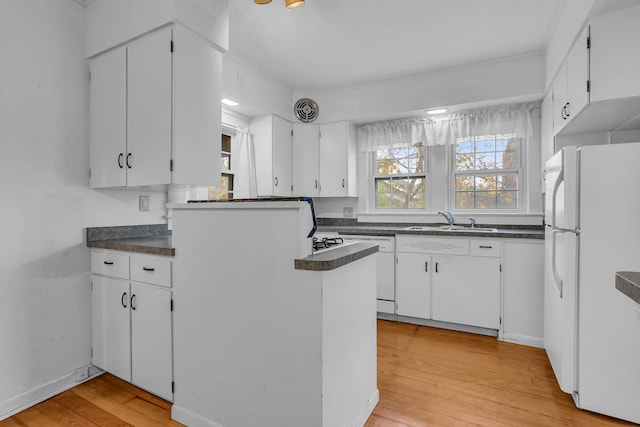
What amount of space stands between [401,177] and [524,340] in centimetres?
212

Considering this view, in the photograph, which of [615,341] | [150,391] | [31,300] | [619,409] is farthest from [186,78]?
[619,409]

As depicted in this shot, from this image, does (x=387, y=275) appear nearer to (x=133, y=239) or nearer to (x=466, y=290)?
(x=466, y=290)

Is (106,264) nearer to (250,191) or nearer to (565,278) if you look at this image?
(250,191)

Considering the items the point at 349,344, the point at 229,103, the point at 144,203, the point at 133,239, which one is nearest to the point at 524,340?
the point at 349,344

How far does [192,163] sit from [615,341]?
8.61ft

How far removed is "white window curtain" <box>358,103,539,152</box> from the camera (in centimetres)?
335

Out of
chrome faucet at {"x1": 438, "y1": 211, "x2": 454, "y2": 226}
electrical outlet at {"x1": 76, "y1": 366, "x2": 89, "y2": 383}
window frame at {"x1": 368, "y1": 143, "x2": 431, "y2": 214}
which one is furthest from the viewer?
window frame at {"x1": 368, "y1": 143, "x2": 431, "y2": 214}

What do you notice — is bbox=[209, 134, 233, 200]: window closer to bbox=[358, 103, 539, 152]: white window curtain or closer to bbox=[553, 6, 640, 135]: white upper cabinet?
bbox=[358, 103, 539, 152]: white window curtain

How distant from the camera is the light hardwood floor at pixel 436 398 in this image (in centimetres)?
183

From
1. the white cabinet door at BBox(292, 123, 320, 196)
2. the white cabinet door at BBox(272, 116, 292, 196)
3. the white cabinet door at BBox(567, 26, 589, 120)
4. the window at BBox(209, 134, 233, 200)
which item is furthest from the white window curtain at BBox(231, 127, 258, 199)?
the white cabinet door at BBox(567, 26, 589, 120)

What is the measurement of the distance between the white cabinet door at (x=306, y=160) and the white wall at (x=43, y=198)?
2180 mm

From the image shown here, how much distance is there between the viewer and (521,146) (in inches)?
138

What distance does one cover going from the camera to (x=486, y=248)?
9.80 feet

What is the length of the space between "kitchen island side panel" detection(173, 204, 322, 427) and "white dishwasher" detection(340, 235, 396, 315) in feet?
6.86
